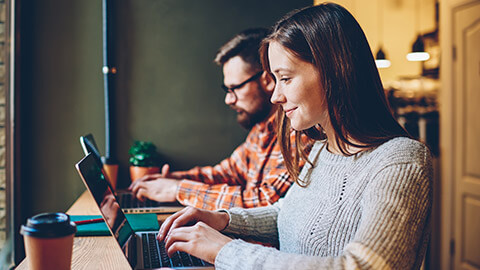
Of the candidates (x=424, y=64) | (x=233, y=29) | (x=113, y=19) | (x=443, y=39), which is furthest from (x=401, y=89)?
(x=113, y=19)

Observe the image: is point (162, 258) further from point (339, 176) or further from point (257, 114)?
point (257, 114)

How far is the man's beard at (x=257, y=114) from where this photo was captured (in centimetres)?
197

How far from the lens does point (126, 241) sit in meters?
1.10

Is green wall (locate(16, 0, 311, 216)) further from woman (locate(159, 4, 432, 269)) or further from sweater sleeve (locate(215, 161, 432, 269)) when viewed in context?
sweater sleeve (locate(215, 161, 432, 269))

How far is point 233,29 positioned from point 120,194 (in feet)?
3.64

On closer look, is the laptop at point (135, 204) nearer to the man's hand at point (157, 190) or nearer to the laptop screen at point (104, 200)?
the man's hand at point (157, 190)

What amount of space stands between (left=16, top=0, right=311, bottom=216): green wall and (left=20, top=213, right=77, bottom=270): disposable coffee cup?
61.7 inches

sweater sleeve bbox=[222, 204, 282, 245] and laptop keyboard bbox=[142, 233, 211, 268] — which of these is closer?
laptop keyboard bbox=[142, 233, 211, 268]

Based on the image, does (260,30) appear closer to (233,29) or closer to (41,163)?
(233,29)

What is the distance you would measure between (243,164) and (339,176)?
1.17m

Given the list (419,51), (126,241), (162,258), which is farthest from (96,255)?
(419,51)

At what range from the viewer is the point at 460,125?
3221 millimetres

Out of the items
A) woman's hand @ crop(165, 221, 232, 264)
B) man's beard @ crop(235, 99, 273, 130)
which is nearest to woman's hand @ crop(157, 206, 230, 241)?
woman's hand @ crop(165, 221, 232, 264)

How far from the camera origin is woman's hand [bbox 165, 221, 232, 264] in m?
0.94
